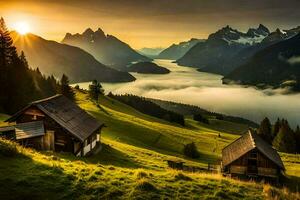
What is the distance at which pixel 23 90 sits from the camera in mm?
94500

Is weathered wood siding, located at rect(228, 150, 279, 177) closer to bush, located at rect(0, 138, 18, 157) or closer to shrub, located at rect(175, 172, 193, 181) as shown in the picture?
shrub, located at rect(175, 172, 193, 181)

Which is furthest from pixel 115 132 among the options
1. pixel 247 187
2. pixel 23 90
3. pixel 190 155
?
pixel 247 187

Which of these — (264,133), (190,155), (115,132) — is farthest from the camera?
(264,133)

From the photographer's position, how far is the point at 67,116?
5209cm

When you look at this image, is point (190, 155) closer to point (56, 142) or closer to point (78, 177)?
point (56, 142)

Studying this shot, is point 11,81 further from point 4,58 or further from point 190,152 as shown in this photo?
point 190,152

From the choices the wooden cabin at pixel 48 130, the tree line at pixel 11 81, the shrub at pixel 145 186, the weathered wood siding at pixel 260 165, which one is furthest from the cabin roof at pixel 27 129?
the tree line at pixel 11 81

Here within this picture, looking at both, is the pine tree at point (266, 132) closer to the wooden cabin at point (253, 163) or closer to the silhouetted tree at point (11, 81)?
the wooden cabin at point (253, 163)

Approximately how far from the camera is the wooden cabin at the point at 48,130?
156 feet

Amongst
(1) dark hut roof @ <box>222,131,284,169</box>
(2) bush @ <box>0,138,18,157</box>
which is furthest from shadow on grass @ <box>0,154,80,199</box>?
(1) dark hut roof @ <box>222,131,284,169</box>

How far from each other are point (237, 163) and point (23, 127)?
131 ft

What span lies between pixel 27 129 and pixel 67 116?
628 centimetres


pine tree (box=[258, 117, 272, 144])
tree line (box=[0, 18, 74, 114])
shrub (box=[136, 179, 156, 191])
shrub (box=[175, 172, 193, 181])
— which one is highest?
tree line (box=[0, 18, 74, 114])

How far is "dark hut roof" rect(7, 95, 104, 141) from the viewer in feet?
162
